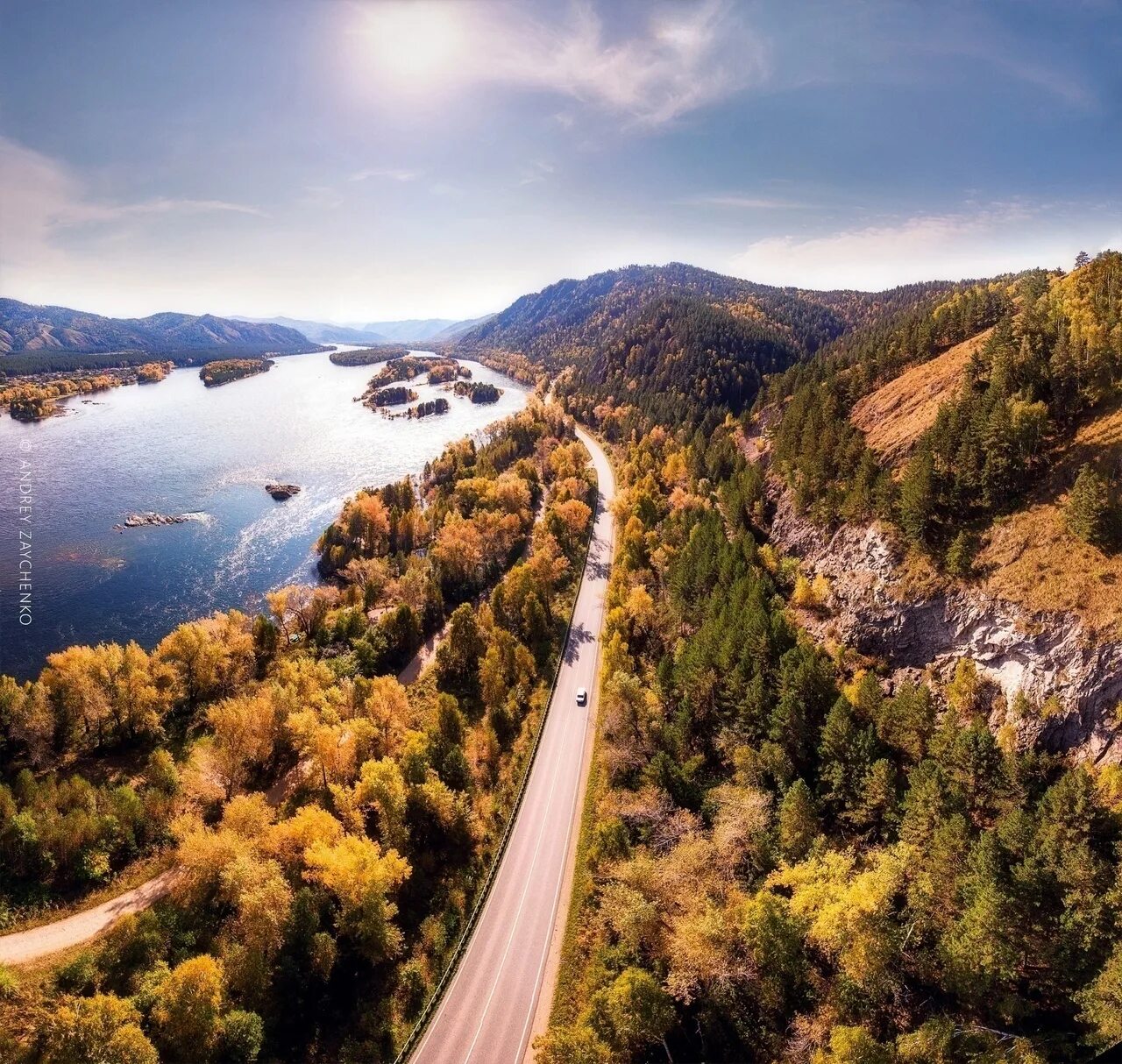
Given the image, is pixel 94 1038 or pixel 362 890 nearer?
pixel 94 1038

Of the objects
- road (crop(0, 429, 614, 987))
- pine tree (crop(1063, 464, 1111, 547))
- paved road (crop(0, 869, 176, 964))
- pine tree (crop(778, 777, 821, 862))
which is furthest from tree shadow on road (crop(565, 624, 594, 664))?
pine tree (crop(1063, 464, 1111, 547))

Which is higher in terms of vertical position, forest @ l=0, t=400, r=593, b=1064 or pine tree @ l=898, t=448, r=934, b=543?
pine tree @ l=898, t=448, r=934, b=543

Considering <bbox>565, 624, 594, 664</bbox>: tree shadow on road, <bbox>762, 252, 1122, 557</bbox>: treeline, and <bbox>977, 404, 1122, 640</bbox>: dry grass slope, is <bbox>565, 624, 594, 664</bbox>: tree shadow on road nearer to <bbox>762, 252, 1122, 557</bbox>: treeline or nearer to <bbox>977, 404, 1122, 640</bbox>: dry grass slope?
<bbox>762, 252, 1122, 557</bbox>: treeline

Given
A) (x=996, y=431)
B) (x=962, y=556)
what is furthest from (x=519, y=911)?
(x=996, y=431)

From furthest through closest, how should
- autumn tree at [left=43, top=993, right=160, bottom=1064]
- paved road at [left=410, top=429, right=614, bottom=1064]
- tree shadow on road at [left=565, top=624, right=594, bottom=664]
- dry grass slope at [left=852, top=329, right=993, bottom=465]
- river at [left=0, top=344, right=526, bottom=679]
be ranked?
river at [left=0, top=344, right=526, bottom=679] → tree shadow on road at [left=565, top=624, right=594, bottom=664] → dry grass slope at [left=852, top=329, right=993, bottom=465] → paved road at [left=410, top=429, right=614, bottom=1064] → autumn tree at [left=43, top=993, right=160, bottom=1064]

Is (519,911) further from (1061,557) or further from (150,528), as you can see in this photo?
(150,528)

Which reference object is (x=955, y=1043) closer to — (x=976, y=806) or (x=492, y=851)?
(x=976, y=806)

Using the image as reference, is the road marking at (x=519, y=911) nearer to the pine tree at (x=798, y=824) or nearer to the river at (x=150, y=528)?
the pine tree at (x=798, y=824)

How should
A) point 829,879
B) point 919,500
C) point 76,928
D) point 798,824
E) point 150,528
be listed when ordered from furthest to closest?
1. point 150,528
2. point 919,500
3. point 76,928
4. point 798,824
5. point 829,879
